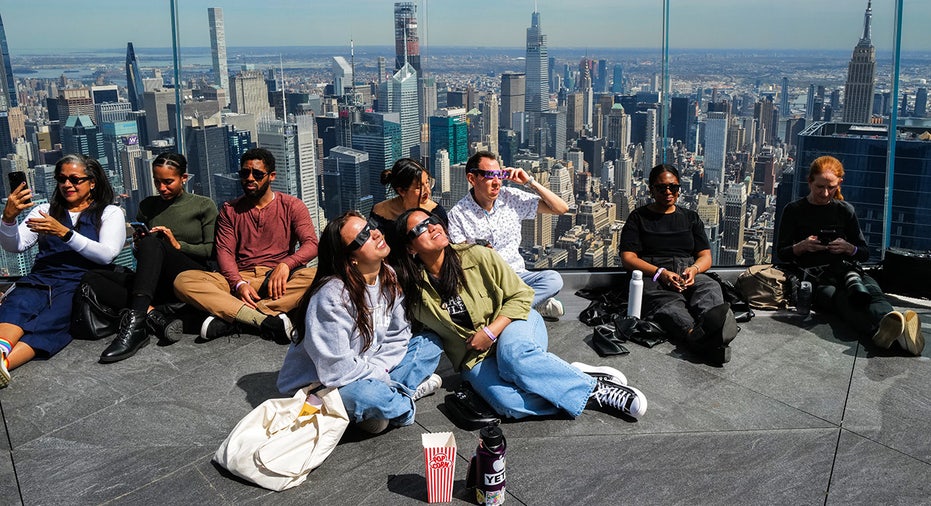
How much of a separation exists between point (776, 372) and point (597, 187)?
175 cm

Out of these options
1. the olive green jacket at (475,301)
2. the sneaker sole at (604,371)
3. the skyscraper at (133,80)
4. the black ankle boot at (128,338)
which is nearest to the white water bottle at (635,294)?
the sneaker sole at (604,371)

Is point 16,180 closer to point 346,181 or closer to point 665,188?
point 346,181

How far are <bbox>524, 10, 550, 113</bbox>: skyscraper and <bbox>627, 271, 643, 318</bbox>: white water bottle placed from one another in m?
1.65

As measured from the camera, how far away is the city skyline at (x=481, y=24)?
4.93 m

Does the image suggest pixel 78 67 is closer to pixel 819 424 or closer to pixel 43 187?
pixel 43 187

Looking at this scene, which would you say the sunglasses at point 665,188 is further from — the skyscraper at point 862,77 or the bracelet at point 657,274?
the skyscraper at point 862,77

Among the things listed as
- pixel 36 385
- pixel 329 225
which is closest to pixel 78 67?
pixel 36 385

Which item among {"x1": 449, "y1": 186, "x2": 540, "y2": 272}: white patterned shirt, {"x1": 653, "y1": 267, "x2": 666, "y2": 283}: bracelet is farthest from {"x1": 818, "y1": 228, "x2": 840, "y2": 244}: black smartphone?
{"x1": 449, "y1": 186, "x2": 540, "y2": 272}: white patterned shirt

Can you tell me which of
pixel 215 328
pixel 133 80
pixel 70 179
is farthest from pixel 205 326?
pixel 133 80

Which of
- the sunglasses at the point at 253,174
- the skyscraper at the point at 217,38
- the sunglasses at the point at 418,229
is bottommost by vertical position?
the sunglasses at the point at 418,229

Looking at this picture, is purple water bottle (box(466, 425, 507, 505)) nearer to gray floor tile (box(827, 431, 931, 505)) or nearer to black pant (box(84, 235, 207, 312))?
gray floor tile (box(827, 431, 931, 505))

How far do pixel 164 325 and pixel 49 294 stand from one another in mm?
595

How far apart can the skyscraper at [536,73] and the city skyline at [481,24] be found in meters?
0.07

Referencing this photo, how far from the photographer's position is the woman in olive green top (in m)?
3.98
